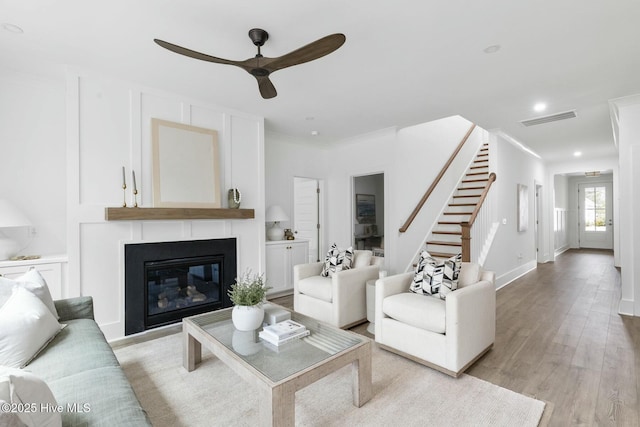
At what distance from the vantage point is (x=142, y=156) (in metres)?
3.28

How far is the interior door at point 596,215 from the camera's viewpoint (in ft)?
32.3

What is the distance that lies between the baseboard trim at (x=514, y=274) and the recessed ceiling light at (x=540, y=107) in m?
2.67

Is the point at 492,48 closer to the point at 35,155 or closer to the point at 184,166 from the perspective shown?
the point at 184,166

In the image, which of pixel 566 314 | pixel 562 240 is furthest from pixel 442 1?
pixel 562 240

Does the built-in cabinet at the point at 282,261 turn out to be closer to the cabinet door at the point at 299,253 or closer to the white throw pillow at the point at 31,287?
the cabinet door at the point at 299,253

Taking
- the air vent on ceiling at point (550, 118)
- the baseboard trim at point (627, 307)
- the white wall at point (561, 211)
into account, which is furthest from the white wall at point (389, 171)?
the white wall at point (561, 211)

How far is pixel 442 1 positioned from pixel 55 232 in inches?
159

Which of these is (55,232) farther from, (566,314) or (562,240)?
(562,240)

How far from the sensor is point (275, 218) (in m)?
4.84

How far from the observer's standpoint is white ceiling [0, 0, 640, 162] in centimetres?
210

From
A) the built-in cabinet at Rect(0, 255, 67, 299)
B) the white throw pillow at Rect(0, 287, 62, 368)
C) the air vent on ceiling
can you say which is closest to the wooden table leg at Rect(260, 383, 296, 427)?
the white throw pillow at Rect(0, 287, 62, 368)

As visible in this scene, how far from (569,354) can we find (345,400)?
2.18 metres

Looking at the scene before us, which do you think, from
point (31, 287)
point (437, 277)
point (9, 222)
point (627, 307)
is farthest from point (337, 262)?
point (627, 307)

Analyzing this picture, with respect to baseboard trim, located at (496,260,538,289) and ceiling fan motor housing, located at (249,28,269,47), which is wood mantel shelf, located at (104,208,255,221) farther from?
baseboard trim, located at (496,260,538,289)
